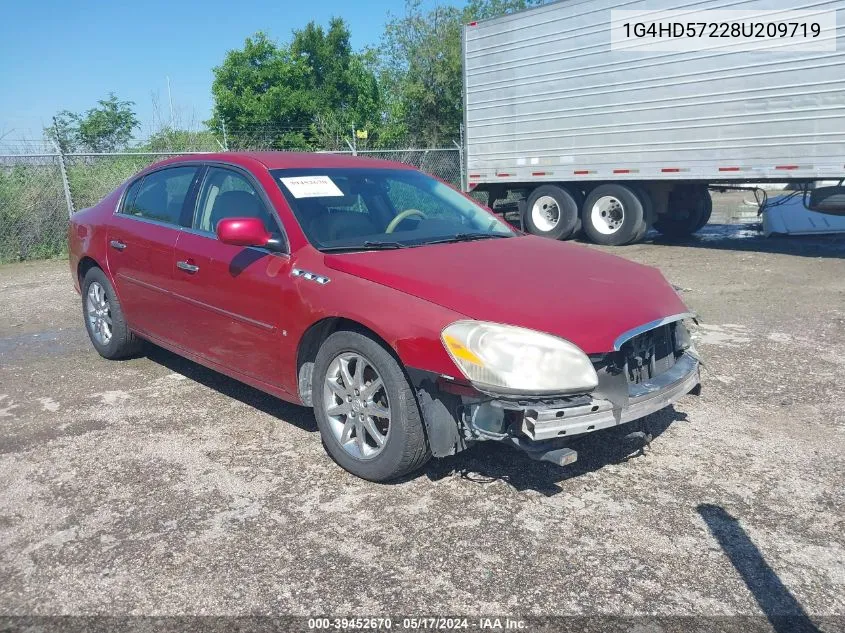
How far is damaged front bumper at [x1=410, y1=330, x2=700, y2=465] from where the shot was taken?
116 inches

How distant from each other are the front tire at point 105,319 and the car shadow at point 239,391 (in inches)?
10.6

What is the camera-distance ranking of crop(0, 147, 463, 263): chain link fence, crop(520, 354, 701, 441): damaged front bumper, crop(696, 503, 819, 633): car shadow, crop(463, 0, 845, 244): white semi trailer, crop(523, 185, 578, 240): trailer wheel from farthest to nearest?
crop(523, 185, 578, 240): trailer wheel, crop(0, 147, 463, 263): chain link fence, crop(463, 0, 845, 244): white semi trailer, crop(520, 354, 701, 441): damaged front bumper, crop(696, 503, 819, 633): car shadow

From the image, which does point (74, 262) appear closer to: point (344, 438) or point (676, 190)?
point (344, 438)

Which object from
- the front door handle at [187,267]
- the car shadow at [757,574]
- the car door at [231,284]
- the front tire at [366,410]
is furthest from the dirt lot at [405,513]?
the front door handle at [187,267]

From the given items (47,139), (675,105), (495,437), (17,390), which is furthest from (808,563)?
(47,139)

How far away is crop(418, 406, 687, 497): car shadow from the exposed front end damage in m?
0.30

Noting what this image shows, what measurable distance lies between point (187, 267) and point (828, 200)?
32.2 feet

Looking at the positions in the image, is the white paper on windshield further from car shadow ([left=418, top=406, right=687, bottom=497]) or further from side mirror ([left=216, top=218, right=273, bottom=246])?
car shadow ([left=418, top=406, right=687, bottom=497])

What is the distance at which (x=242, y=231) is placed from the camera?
3.74m

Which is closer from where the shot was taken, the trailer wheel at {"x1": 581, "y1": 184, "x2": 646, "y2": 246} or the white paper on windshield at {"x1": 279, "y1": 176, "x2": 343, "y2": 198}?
the white paper on windshield at {"x1": 279, "y1": 176, "x2": 343, "y2": 198}

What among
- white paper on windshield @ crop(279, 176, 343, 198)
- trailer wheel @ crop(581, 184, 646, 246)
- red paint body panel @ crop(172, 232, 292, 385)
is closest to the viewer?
red paint body panel @ crop(172, 232, 292, 385)

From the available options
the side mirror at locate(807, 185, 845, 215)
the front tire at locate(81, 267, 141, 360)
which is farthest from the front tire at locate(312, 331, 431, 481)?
the side mirror at locate(807, 185, 845, 215)

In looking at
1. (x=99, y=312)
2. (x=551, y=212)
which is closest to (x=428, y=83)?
(x=551, y=212)

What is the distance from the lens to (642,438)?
11.5 ft
